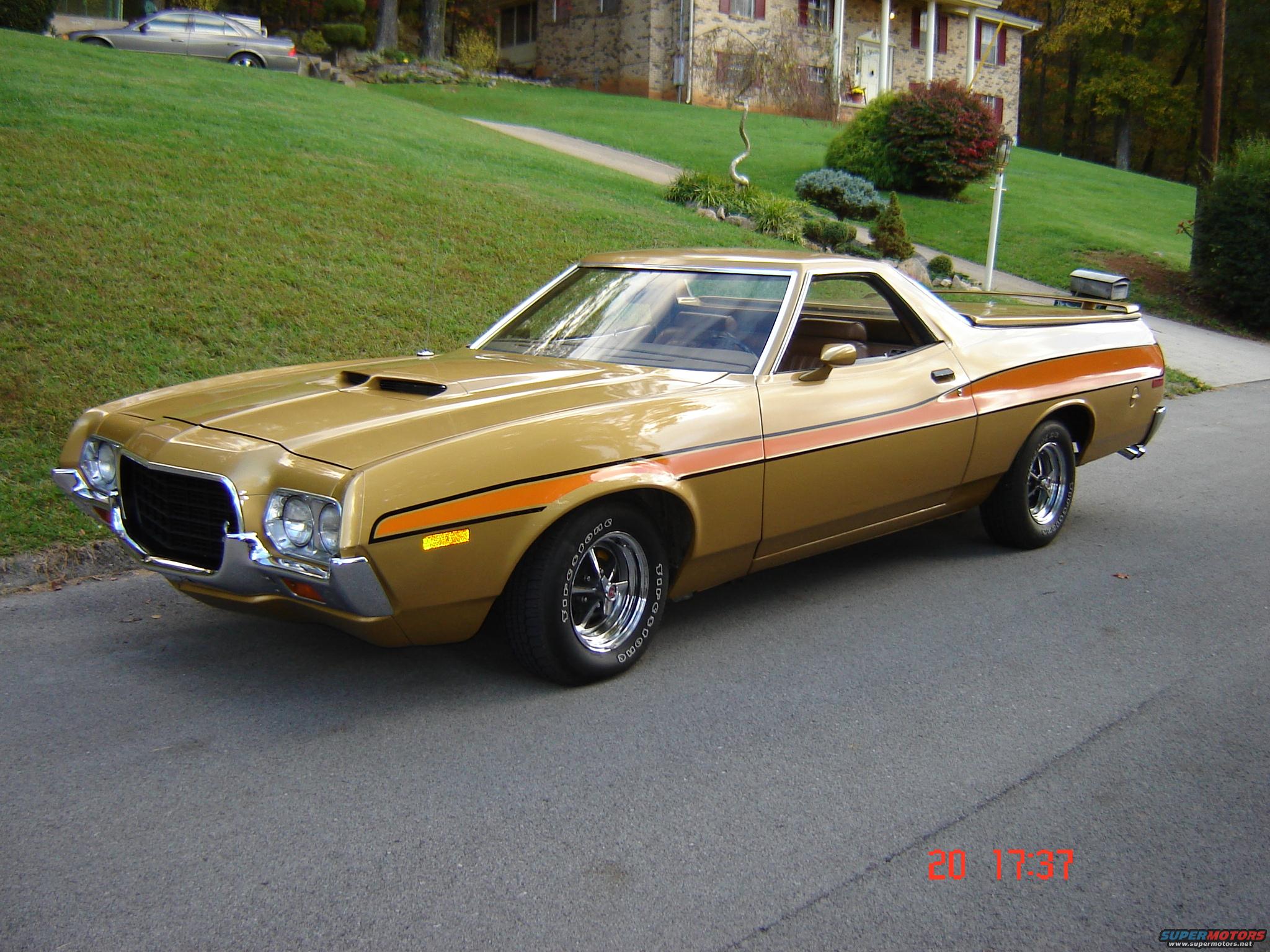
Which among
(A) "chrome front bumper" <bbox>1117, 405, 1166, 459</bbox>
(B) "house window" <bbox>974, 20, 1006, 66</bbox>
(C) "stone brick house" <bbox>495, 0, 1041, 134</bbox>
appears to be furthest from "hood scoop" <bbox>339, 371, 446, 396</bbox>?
(B) "house window" <bbox>974, 20, 1006, 66</bbox>

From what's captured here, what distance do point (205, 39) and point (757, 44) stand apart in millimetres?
15359

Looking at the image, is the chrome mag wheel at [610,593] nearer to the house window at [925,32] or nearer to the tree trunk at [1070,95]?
the house window at [925,32]

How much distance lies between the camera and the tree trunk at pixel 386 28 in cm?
3103

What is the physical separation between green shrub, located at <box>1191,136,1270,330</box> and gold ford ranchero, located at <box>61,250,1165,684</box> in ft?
38.3

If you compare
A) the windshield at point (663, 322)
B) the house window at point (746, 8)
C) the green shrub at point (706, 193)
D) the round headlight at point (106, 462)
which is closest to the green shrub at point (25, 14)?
the green shrub at point (706, 193)

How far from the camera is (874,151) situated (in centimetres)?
2066

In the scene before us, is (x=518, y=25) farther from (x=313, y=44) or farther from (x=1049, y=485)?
(x=1049, y=485)

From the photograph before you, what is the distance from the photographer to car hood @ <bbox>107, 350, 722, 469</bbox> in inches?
142

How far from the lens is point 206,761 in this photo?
342 centimetres

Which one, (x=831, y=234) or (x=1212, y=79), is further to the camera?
(x=1212, y=79)

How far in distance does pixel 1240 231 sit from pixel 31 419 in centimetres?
1563

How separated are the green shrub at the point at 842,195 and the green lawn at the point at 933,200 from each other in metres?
0.90

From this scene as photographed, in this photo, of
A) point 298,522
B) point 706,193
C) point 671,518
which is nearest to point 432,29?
point 706,193

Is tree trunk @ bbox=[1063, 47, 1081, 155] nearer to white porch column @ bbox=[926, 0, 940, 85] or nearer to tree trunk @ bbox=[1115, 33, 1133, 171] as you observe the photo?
tree trunk @ bbox=[1115, 33, 1133, 171]
